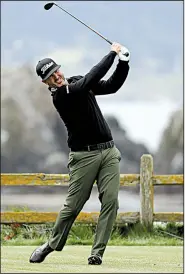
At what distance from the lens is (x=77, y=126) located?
5816mm

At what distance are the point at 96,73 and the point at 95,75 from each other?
0.05 ft

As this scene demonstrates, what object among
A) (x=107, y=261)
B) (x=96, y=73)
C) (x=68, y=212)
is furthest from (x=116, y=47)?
(x=107, y=261)

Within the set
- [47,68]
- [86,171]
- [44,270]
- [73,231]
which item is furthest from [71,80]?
[73,231]

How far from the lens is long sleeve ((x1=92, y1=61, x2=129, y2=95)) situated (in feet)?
18.8

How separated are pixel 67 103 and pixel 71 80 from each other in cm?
22

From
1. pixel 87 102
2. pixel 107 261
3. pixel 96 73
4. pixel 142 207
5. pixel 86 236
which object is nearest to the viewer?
pixel 96 73

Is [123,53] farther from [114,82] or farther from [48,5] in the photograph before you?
[48,5]

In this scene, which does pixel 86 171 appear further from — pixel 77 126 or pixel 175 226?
pixel 175 226

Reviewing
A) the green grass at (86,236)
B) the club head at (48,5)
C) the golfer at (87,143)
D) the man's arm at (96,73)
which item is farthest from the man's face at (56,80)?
the green grass at (86,236)

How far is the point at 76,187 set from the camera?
19.3 ft

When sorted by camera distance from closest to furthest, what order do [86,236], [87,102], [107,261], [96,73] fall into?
[96,73] → [87,102] → [107,261] → [86,236]

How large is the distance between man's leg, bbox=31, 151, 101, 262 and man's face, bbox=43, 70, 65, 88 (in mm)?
528

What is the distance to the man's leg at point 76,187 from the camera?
585 centimetres

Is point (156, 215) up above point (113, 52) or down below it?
below
